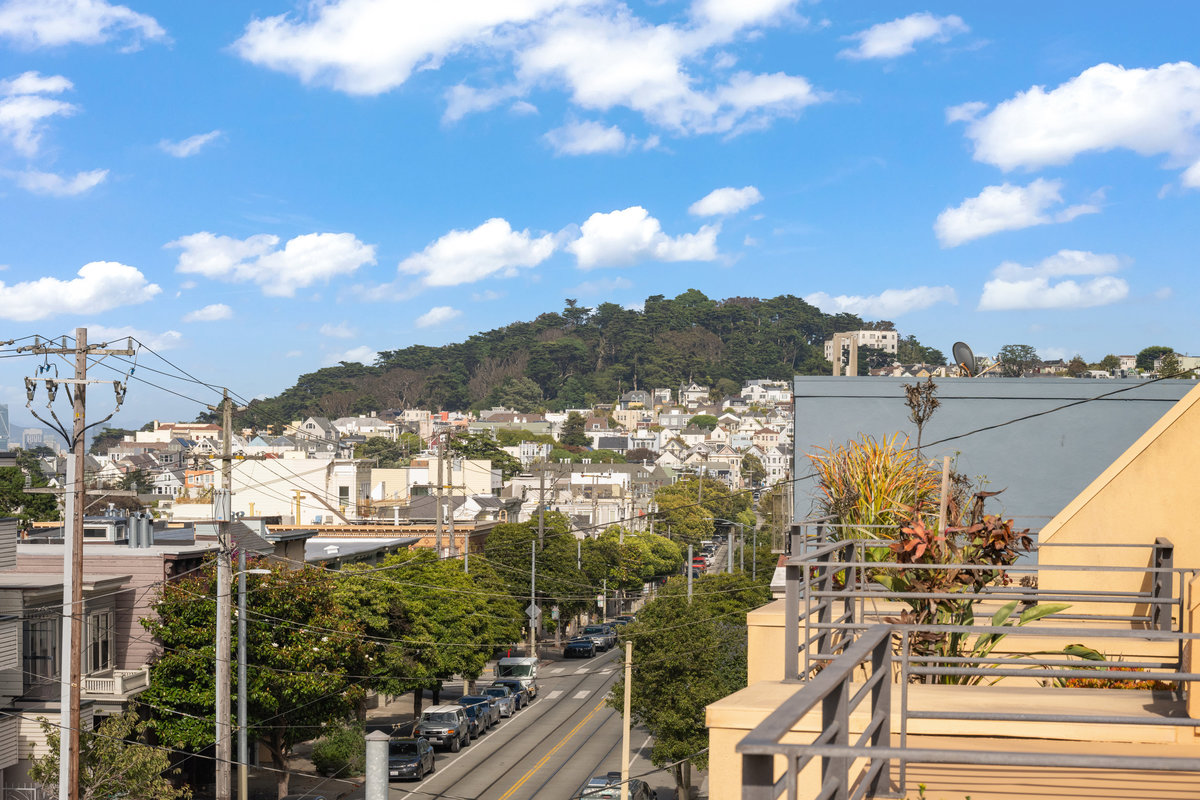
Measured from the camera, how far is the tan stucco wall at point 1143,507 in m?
10.4

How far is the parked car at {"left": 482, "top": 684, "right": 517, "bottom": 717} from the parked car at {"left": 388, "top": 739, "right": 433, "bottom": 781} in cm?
1031

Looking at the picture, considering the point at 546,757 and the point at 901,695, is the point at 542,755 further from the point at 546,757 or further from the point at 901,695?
the point at 901,695

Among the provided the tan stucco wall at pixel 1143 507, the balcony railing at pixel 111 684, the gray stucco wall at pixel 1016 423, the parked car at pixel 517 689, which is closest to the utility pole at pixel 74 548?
the balcony railing at pixel 111 684

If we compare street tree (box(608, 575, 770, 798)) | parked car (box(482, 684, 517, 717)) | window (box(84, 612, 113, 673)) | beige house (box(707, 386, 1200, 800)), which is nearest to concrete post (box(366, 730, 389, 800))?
beige house (box(707, 386, 1200, 800))

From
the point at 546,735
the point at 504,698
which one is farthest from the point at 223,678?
the point at 504,698

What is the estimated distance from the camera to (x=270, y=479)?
8169 cm

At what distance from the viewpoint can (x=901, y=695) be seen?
5.62 metres

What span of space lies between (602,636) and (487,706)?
2300 cm

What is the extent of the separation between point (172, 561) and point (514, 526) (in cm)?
3450

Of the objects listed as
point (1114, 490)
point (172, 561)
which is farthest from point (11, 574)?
point (1114, 490)

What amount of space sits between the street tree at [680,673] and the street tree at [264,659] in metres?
9.34

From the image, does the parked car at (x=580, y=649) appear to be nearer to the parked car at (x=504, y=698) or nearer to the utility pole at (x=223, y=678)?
the parked car at (x=504, y=698)

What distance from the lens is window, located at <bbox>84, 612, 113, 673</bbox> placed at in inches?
1157

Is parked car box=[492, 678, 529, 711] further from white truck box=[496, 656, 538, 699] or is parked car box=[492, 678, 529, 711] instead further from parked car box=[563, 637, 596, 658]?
parked car box=[563, 637, 596, 658]
